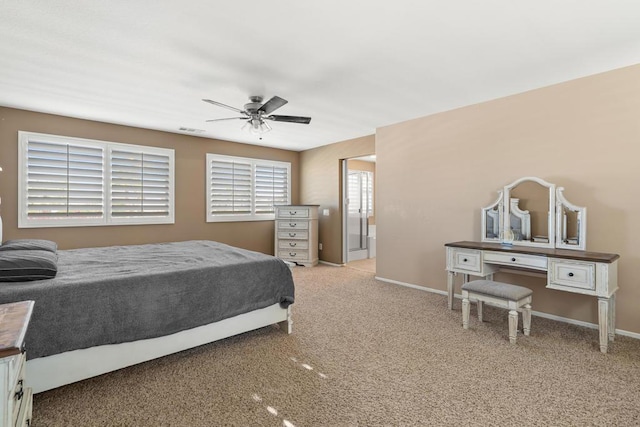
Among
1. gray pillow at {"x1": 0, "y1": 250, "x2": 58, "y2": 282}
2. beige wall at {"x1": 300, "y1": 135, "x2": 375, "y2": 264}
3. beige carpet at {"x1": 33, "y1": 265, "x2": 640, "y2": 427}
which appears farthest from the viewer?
beige wall at {"x1": 300, "y1": 135, "x2": 375, "y2": 264}

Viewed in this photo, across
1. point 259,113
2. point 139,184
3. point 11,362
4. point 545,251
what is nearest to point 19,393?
point 11,362

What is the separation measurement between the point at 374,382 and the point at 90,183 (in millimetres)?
4664

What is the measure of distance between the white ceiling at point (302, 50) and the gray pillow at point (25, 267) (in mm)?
1626

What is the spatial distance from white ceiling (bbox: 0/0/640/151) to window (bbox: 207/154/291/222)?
6.46 feet

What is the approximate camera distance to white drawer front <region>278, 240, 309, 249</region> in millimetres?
6375

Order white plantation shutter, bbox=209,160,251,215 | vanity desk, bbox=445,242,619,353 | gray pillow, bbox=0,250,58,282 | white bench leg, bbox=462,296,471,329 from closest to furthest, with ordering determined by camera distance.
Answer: gray pillow, bbox=0,250,58,282 → vanity desk, bbox=445,242,619,353 → white bench leg, bbox=462,296,471,329 → white plantation shutter, bbox=209,160,251,215

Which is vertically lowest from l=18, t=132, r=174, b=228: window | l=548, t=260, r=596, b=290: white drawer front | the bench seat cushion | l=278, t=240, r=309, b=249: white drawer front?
the bench seat cushion

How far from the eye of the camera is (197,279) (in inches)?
101

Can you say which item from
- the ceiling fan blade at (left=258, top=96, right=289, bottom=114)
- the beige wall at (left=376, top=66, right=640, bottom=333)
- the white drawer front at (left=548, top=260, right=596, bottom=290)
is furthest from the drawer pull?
the beige wall at (left=376, top=66, right=640, bottom=333)

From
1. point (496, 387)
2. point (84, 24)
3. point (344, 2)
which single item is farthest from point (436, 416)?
point (84, 24)

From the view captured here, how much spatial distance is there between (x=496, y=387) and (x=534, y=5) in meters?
2.52

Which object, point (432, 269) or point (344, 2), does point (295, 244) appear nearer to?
point (432, 269)

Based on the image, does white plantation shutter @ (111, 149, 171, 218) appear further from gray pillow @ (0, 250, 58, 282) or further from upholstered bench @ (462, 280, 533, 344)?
upholstered bench @ (462, 280, 533, 344)

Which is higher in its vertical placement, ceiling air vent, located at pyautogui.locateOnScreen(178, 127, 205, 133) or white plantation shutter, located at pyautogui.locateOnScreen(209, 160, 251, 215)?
ceiling air vent, located at pyautogui.locateOnScreen(178, 127, 205, 133)
